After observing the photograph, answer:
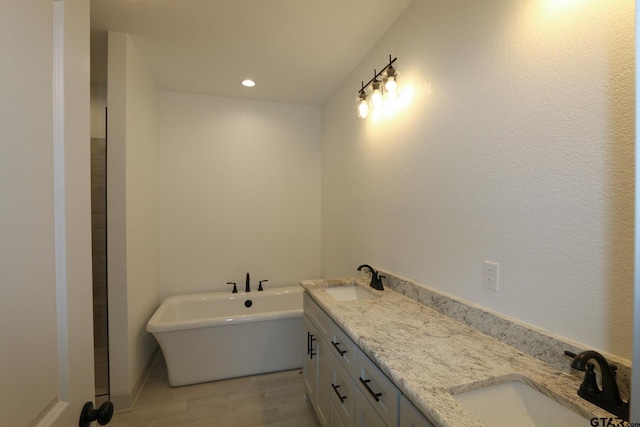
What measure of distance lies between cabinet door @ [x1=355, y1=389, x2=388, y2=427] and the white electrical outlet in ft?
2.31

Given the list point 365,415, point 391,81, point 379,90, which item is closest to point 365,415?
point 365,415

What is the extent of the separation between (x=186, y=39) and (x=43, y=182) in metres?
1.95

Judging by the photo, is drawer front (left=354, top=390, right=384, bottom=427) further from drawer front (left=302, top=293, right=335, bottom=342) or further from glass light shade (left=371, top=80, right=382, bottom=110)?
glass light shade (left=371, top=80, right=382, bottom=110)

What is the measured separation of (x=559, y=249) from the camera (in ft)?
3.10

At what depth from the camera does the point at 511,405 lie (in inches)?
33.8

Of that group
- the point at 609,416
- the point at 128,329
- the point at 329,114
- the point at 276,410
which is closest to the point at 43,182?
the point at 609,416

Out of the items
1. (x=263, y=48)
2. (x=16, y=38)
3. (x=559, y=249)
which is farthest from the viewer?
(x=263, y=48)

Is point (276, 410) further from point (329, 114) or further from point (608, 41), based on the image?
point (329, 114)

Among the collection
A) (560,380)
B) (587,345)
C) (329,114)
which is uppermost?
(329,114)

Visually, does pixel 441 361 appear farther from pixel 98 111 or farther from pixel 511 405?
pixel 98 111

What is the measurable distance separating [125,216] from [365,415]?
2.00 meters

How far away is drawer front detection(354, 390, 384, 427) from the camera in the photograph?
1032 mm

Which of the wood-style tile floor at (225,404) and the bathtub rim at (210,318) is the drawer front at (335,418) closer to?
the wood-style tile floor at (225,404)

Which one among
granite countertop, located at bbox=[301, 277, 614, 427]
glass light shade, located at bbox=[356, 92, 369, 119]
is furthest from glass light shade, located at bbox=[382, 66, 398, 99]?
granite countertop, located at bbox=[301, 277, 614, 427]
